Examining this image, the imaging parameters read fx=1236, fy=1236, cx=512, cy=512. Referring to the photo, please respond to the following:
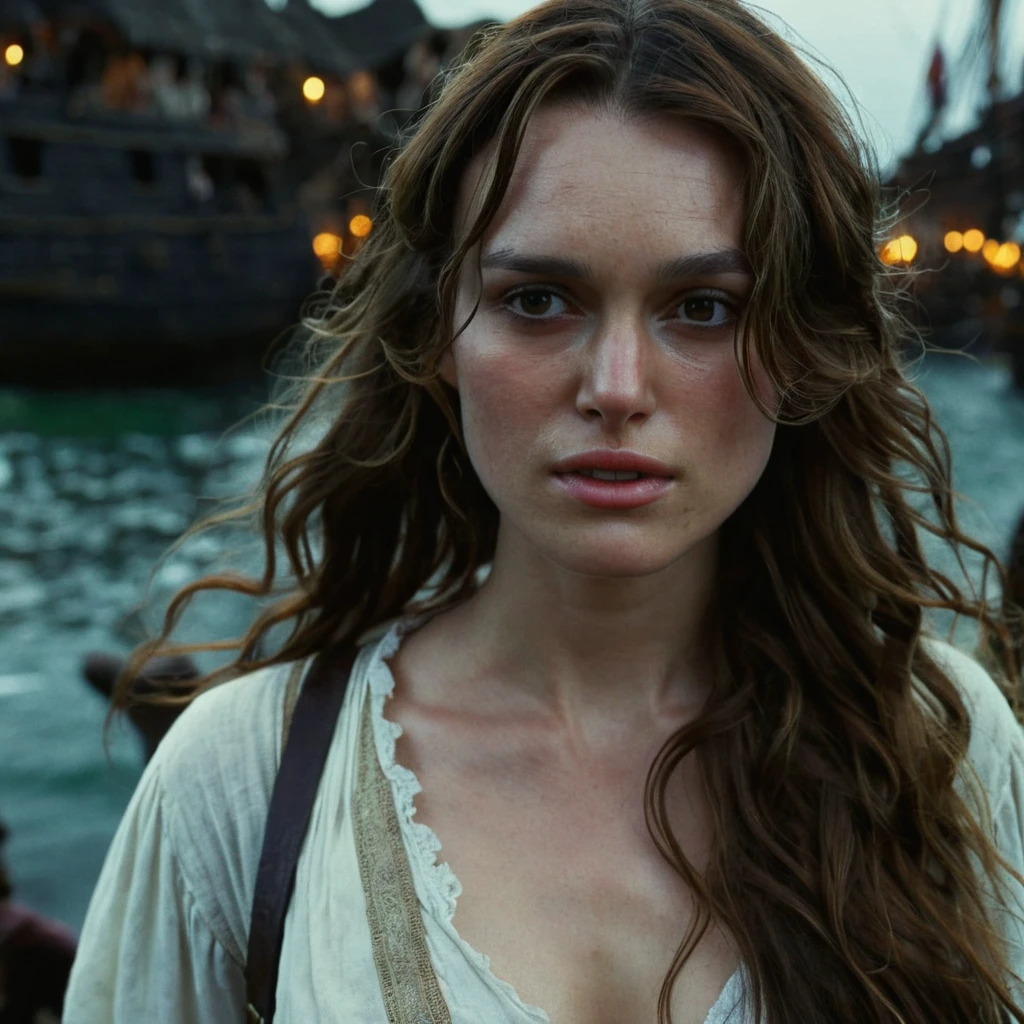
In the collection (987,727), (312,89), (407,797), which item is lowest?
(407,797)

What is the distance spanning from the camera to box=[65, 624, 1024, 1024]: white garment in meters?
1.85

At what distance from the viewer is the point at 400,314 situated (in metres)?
2.07

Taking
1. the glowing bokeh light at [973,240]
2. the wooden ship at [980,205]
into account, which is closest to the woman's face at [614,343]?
the wooden ship at [980,205]

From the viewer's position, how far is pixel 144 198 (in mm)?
24250

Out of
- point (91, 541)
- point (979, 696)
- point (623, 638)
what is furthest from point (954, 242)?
point (623, 638)

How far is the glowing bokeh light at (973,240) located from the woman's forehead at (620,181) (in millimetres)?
16206

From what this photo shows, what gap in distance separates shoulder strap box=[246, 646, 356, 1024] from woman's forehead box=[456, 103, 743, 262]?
32.4 inches

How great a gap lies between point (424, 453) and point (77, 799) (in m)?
6.44

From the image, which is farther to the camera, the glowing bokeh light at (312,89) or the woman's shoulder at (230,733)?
the glowing bokeh light at (312,89)

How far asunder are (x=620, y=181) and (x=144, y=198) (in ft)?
80.1

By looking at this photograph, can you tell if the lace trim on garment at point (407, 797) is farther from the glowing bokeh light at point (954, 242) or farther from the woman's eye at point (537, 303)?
the glowing bokeh light at point (954, 242)

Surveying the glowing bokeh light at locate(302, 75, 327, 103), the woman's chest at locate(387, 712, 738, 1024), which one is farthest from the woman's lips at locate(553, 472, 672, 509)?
the glowing bokeh light at locate(302, 75, 327, 103)

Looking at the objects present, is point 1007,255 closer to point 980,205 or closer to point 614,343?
point 980,205

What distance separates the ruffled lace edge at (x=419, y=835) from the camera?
1.69 metres
